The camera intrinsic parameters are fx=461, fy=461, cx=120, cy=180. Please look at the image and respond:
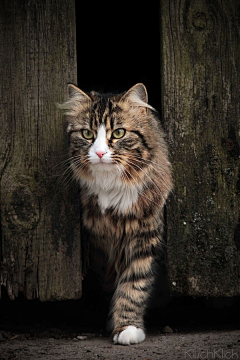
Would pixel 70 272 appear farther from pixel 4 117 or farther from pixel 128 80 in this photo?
pixel 128 80

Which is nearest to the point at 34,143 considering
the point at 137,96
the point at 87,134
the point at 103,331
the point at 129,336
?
the point at 87,134

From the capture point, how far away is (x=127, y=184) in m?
3.11

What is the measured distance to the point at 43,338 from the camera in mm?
3246

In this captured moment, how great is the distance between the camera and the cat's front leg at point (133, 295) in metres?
3.13

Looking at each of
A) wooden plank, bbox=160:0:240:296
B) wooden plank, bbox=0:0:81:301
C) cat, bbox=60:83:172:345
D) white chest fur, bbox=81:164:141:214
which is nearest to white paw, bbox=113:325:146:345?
cat, bbox=60:83:172:345

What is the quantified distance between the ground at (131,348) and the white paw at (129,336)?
40 mm

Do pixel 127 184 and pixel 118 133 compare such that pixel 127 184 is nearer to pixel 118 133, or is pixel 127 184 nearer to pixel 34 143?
pixel 118 133

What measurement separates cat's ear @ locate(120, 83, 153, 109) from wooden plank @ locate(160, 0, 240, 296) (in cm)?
18

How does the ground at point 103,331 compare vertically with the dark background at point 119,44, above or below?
below

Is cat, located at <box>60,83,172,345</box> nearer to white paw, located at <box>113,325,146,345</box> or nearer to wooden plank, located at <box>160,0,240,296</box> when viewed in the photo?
white paw, located at <box>113,325,146,345</box>

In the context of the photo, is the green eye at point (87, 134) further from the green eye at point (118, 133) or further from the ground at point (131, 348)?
the ground at point (131, 348)

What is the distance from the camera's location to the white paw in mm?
2955

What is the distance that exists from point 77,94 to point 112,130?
37cm

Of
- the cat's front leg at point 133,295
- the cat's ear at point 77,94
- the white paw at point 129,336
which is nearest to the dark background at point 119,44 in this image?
the cat's ear at point 77,94
